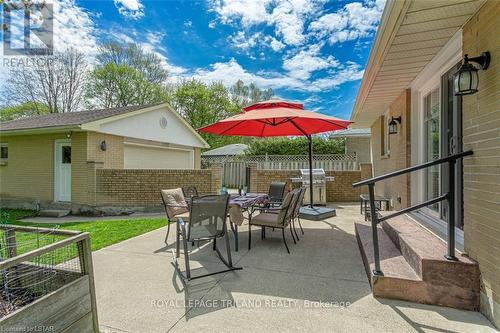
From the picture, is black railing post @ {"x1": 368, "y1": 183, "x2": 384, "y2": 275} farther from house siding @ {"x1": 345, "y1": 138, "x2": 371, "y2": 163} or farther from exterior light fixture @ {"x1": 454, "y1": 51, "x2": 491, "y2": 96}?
house siding @ {"x1": 345, "y1": 138, "x2": 371, "y2": 163}

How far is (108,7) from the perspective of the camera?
1120 cm

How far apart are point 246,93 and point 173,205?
2453 centimetres

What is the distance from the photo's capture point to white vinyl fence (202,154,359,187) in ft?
39.1

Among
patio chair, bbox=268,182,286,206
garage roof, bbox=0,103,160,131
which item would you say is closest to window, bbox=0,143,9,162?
garage roof, bbox=0,103,160,131

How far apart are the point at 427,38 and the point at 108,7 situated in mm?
12743

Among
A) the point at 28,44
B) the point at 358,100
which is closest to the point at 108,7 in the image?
the point at 28,44

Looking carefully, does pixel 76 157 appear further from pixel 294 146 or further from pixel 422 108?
pixel 294 146

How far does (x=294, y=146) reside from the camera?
16.0m

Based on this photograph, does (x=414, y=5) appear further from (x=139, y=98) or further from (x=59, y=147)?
(x=139, y=98)

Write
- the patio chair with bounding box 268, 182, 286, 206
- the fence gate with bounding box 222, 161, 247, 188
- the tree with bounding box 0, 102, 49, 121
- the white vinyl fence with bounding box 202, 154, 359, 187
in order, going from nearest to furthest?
the patio chair with bounding box 268, 182, 286, 206
the white vinyl fence with bounding box 202, 154, 359, 187
the fence gate with bounding box 222, 161, 247, 188
the tree with bounding box 0, 102, 49, 121

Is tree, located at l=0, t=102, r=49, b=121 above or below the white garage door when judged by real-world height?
above

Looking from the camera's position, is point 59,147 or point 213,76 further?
point 213,76

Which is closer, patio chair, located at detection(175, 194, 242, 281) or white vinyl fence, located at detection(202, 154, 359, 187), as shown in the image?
patio chair, located at detection(175, 194, 242, 281)

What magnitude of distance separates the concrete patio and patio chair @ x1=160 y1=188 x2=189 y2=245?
774mm
